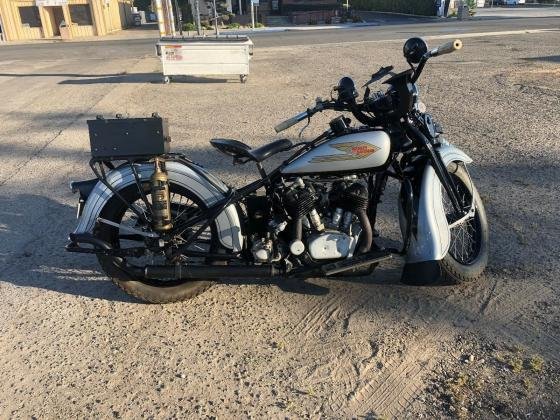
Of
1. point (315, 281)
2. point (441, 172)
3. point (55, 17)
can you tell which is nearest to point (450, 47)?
point (441, 172)

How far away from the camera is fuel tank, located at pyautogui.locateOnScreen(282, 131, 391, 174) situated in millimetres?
2971

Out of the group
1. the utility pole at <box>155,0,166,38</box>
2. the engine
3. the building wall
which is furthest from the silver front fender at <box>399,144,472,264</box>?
the building wall

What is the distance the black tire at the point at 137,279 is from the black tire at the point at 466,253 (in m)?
1.56

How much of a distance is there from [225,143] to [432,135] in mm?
1324

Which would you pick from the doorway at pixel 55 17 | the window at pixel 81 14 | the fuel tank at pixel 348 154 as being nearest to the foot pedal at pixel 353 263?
the fuel tank at pixel 348 154

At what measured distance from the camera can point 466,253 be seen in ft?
12.0

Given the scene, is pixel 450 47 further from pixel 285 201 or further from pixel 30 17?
pixel 30 17

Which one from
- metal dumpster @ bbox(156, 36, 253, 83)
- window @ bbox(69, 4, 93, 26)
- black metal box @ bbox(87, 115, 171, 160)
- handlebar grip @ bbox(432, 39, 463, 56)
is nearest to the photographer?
handlebar grip @ bbox(432, 39, 463, 56)

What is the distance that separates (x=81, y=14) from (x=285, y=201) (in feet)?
130

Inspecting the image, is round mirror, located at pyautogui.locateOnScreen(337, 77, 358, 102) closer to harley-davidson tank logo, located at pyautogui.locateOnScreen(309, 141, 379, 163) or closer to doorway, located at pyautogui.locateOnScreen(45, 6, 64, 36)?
harley-davidson tank logo, located at pyautogui.locateOnScreen(309, 141, 379, 163)

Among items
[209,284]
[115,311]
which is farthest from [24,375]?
[209,284]

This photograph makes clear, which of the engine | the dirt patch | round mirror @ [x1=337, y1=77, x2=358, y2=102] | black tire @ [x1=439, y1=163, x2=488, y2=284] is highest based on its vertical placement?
round mirror @ [x1=337, y1=77, x2=358, y2=102]

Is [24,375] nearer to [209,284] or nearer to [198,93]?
[209,284]

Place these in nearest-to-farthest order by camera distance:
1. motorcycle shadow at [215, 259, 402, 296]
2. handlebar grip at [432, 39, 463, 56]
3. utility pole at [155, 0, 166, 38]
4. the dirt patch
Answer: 1. the dirt patch
2. handlebar grip at [432, 39, 463, 56]
3. motorcycle shadow at [215, 259, 402, 296]
4. utility pole at [155, 0, 166, 38]
